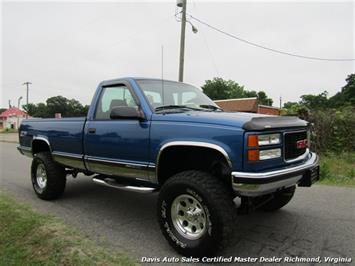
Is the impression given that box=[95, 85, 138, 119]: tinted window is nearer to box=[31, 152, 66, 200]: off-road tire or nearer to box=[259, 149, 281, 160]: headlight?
box=[31, 152, 66, 200]: off-road tire

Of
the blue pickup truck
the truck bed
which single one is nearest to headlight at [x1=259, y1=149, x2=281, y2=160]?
the blue pickup truck

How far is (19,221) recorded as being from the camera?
4.44 meters

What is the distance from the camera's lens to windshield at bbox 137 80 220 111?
14.2 feet

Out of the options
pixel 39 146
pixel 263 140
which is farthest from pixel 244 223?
pixel 39 146

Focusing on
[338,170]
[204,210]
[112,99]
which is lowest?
[338,170]

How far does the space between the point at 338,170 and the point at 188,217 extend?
6.36m

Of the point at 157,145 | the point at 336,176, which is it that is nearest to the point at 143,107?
the point at 157,145

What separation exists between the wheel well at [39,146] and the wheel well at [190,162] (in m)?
3.15

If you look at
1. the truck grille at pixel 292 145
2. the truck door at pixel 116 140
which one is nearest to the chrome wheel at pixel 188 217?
the truck door at pixel 116 140

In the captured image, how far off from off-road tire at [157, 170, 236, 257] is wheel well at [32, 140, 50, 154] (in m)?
3.42

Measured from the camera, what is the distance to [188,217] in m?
3.54

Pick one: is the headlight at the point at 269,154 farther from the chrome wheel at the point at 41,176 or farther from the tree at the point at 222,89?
the tree at the point at 222,89

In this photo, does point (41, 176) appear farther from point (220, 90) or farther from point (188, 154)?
point (220, 90)

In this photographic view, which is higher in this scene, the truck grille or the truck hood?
the truck hood
